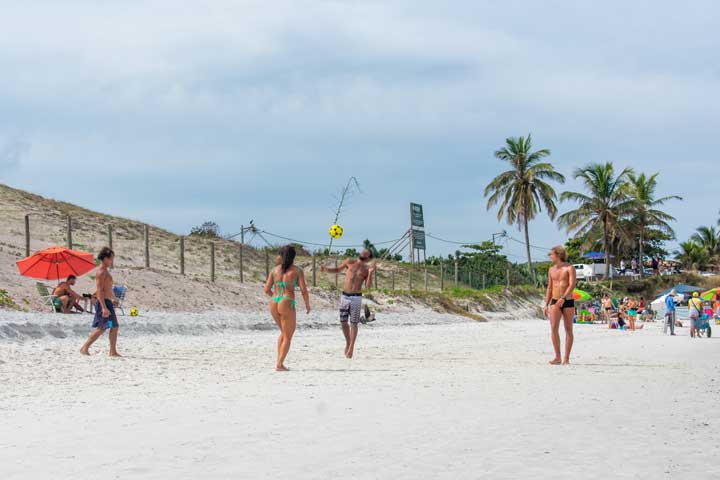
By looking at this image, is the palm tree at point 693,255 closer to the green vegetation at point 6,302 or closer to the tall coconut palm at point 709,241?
the tall coconut palm at point 709,241

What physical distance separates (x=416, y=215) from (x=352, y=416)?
3655 centimetres

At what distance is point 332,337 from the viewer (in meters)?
17.4

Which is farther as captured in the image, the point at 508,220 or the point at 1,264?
the point at 508,220

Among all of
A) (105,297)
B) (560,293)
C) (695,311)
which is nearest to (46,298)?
(105,297)

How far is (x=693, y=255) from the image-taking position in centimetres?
7819

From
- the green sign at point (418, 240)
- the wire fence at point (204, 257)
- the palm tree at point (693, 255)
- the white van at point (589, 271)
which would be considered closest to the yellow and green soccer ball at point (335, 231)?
the wire fence at point (204, 257)

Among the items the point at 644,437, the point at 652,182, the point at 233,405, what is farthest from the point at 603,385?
the point at 652,182

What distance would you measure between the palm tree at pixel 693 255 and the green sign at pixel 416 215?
43.4 metres

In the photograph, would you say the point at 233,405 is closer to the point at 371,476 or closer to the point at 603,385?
the point at 371,476

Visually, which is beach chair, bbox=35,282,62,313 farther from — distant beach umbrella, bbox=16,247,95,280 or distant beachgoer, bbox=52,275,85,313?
distant beach umbrella, bbox=16,247,95,280

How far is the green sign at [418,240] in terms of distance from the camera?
4134 centimetres

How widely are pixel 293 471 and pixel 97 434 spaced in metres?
1.68

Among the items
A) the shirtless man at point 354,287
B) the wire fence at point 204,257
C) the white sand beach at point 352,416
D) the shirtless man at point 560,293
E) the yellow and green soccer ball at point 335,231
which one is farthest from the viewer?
the wire fence at point 204,257

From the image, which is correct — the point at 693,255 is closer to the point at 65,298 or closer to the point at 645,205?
the point at 645,205
